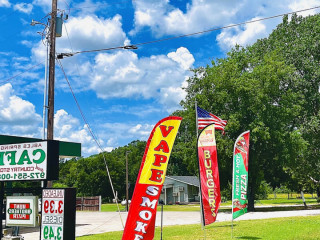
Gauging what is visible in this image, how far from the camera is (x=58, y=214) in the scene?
8.70 meters

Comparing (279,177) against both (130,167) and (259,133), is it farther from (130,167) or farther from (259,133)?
(130,167)

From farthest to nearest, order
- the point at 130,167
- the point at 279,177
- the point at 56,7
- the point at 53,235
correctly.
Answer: the point at 130,167 < the point at 279,177 < the point at 56,7 < the point at 53,235

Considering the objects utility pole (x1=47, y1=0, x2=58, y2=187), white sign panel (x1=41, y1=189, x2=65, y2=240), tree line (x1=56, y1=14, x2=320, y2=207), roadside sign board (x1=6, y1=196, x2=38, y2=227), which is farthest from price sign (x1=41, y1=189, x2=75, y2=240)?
tree line (x1=56, y1=14, x2=320, y2=207)

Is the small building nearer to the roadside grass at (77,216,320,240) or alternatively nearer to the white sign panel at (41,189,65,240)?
the roadside grass at (77,216,320,240)

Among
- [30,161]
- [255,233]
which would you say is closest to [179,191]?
[255,233]

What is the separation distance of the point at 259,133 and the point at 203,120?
18.4m

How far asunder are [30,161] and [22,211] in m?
1.28

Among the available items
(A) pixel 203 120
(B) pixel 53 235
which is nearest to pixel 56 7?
(A) pixel 203 120

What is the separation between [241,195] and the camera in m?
15.2

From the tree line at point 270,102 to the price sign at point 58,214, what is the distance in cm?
2455

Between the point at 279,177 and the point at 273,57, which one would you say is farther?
the point at 279,177

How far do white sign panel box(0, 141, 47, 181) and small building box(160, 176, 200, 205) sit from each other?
158 feet

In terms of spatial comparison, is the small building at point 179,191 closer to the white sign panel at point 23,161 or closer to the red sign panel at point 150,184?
the white sign panel at point 23,161

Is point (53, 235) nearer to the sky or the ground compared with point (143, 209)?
nearer to the ground
